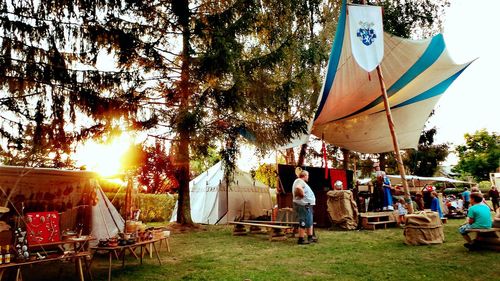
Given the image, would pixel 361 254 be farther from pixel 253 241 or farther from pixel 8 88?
pixel 8 88

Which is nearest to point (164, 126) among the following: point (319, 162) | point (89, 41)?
Answer: point (89, 41)

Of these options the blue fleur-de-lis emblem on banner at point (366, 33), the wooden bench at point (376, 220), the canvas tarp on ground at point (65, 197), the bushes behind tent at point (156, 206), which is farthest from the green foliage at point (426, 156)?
the canvas tarp on ground at point (65, 197)

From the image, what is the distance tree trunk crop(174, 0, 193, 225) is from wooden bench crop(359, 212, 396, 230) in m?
5.29

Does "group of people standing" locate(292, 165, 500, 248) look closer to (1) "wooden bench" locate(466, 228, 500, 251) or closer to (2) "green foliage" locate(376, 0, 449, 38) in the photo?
(1) "wooden bench" locate(466, 228, 500, 251)

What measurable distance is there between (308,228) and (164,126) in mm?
4968

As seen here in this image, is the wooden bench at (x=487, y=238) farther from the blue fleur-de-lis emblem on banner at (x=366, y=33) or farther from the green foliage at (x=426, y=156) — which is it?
the green foliage at (x=426, y=156)

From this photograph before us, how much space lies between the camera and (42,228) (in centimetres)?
519

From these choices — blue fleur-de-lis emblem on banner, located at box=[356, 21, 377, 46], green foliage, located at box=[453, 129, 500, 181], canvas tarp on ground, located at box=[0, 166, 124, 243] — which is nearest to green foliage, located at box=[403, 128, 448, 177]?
blue fleur-de-lis emblem on banner, located at box=[356, 21, 377, 46]

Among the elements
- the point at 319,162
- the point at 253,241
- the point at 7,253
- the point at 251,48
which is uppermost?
the point at 251,48

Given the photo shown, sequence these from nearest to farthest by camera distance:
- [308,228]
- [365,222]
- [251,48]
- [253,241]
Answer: [308,228] < [253,241] < [365,222] < [251,48]

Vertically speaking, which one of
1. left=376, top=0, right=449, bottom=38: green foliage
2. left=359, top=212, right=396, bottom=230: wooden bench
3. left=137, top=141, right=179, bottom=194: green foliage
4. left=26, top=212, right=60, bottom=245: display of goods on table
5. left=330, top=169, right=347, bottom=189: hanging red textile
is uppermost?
left=376, top=0, right=449, bottom=38: green foliage

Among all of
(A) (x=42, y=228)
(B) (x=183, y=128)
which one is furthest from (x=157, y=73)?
(A) (x=42, y=228)

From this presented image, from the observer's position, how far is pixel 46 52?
589 centimetres

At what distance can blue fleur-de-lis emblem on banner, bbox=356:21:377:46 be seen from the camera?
24.4 ft
